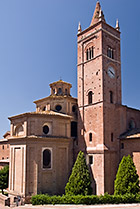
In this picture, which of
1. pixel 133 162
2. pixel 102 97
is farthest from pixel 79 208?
pixel 102 97

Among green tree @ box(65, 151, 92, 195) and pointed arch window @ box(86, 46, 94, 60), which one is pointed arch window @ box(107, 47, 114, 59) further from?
green tree @ box(65, 151, 92, 195)

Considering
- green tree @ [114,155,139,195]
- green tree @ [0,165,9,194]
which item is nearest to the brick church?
green tree @ [114,155,139,195]

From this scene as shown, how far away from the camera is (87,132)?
2436cm

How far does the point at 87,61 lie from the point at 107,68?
2815mm

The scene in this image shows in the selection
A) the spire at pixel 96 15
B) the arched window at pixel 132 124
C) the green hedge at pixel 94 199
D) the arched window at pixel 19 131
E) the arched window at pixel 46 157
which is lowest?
the green hedge at pixel 94 199

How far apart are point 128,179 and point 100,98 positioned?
8.75 m

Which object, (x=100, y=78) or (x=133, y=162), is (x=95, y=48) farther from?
(x=133, y=162)

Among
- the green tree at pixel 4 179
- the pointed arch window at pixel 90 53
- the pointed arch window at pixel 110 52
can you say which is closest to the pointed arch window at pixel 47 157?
the green tree at pixel 4 179

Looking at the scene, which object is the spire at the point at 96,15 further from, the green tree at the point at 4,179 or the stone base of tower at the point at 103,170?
the green tree at the point at 4,179

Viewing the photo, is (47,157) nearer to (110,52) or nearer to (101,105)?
(101,105)

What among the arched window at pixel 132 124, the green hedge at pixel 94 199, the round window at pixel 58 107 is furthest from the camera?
the round window at pixel 58 107

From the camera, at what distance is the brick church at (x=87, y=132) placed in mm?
22031

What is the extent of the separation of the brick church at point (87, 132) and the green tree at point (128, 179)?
1637 mm

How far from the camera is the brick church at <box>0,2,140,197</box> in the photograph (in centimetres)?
2203
